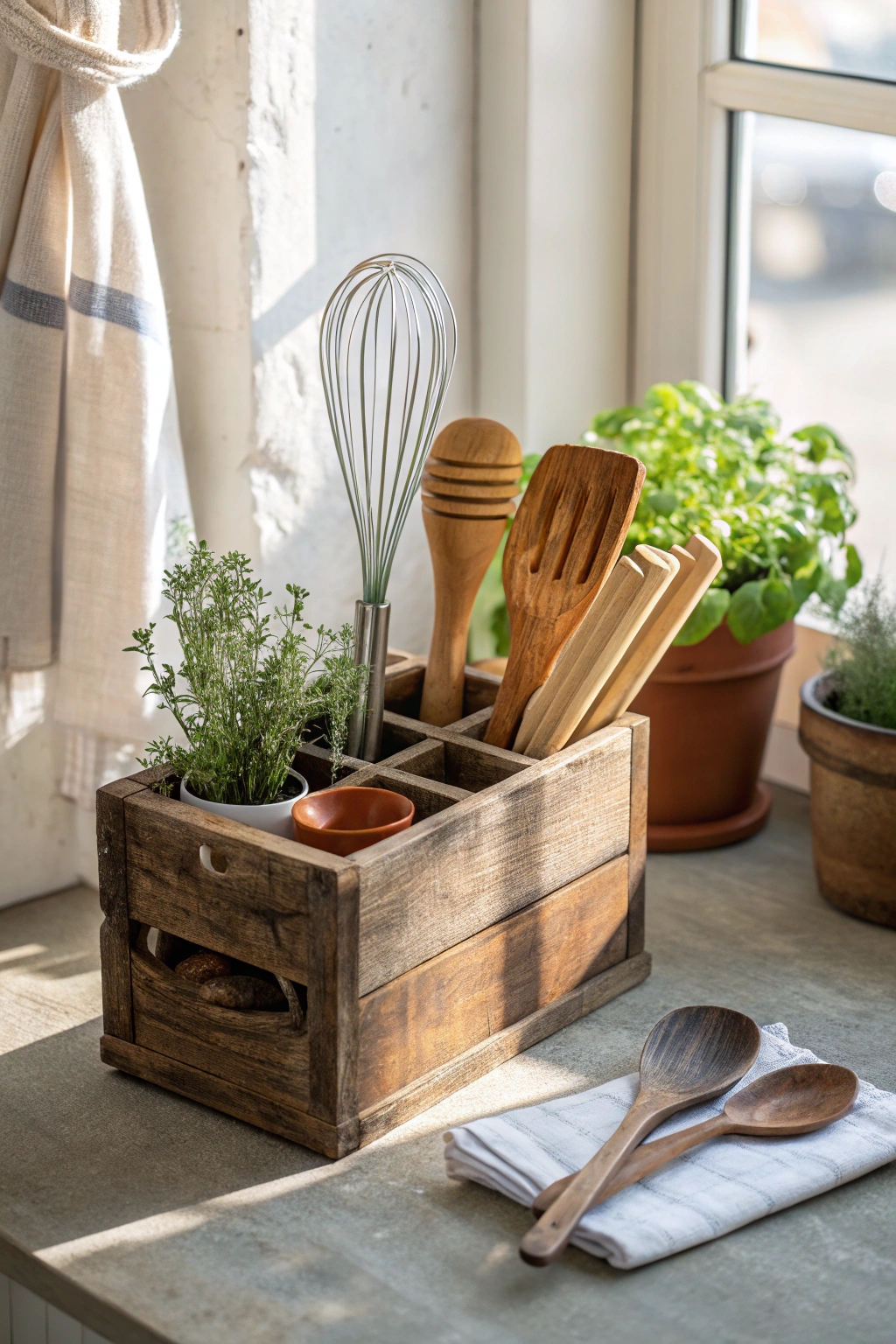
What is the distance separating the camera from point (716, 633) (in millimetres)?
1181

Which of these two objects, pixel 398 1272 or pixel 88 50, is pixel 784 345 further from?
pixel 398 1272

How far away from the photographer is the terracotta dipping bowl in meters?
0.84

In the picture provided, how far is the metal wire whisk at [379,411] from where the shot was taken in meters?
0.91

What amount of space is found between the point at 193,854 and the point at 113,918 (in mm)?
88

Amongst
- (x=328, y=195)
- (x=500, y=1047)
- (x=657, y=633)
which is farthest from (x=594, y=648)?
(x=328, y=195)

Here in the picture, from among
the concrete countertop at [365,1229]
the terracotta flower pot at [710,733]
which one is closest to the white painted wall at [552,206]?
the terracotta flower pot at [710,733]

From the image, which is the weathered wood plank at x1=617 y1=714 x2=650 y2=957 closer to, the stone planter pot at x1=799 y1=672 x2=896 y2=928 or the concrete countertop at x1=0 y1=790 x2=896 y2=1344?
the concrete countertop at x1=0 y1=790 x2=896 y2=1344

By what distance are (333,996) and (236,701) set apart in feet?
0.63

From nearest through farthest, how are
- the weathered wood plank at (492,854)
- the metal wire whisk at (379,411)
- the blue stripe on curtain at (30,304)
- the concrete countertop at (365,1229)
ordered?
the concrete countertop at (365,1229)
the weathered wood plank at (492,854)
the metal wire whisk at (379,411)
the blue stripe on curtain at (30,304)

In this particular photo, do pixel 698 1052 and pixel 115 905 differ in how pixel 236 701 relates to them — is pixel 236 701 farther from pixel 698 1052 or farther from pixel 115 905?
pixel 698 1052

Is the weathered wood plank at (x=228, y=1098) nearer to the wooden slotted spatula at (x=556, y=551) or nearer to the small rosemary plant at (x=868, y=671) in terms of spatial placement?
the wooden slotted spatula at (x=556, y=551)

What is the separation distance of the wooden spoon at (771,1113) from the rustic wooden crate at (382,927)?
0.43ft

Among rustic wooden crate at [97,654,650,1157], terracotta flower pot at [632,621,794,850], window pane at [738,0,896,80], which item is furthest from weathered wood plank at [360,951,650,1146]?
window pane at [738,0,896,80]

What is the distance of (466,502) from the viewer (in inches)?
38.0
